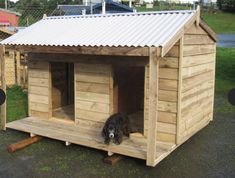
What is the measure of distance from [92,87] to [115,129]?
160 centimetres

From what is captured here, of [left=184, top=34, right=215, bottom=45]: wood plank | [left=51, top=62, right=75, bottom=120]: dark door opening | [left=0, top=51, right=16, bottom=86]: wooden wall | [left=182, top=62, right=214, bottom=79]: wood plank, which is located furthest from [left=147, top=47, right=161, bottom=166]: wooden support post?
[left=0, top=51, right=16, bottom=86]: wooden wall

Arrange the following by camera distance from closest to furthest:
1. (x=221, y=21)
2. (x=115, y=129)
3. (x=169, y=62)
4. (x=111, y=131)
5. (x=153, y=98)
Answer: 1. (x=153, y=98)
2. (x=111, y=131)
3. (x=115, y=129)
4. (x=169, y=62)
5. (x=221, y=21)

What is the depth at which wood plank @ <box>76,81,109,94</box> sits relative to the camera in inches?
326

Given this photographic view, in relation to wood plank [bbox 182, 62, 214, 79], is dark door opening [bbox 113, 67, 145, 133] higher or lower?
lower

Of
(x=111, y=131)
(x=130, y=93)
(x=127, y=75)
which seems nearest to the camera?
(x=111, y=131)

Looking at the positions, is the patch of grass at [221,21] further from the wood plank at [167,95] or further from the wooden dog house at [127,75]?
the wood plank at [167,95]

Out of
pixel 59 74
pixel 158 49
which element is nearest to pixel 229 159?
pixel 158 49

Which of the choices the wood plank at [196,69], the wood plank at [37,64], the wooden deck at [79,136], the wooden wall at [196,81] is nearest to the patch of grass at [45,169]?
the wooden deck at [79,136]

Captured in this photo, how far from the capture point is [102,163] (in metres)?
7.23

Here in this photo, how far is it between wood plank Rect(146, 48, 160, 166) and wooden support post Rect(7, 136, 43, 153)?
3112mm

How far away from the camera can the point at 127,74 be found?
383 inches

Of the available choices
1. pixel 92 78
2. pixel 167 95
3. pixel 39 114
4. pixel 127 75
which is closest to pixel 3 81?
pixel 39 114

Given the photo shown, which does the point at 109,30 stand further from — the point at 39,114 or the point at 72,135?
the point at 39,114

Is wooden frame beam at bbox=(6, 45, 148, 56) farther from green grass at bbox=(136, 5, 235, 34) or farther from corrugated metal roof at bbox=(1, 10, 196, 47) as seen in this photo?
green grass at bbox=(136, 5, 235, 34)
